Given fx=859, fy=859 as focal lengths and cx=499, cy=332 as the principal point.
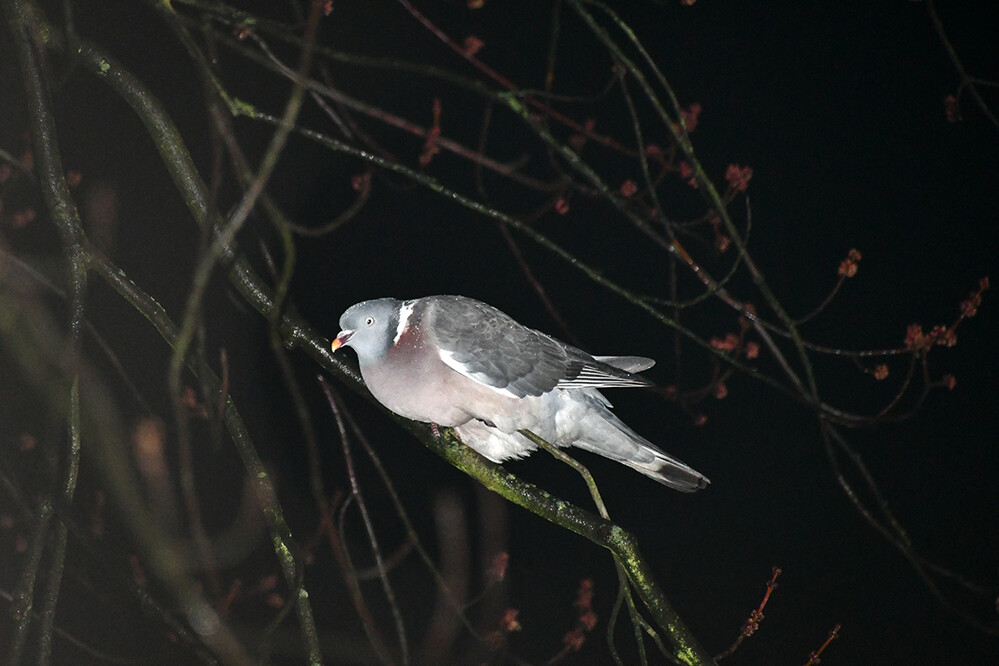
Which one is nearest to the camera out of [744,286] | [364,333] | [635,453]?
[364,333]

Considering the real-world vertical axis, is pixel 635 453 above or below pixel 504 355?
below

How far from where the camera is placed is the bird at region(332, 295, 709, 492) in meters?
1.50

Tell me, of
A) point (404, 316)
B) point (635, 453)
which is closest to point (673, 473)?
point (635, 453)

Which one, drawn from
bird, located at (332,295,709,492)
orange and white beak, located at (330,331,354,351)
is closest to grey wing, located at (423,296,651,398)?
bird, located at (332,295,709,492)

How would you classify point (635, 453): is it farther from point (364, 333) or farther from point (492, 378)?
point (364, 333)

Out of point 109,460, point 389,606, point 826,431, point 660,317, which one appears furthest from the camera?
point 826,431

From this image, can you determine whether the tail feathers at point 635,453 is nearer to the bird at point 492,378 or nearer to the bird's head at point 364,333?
the bird at point 492,378

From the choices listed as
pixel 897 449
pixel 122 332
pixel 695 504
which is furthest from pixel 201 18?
pixel 897 449

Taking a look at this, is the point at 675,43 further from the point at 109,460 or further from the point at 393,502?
the point at 109,460

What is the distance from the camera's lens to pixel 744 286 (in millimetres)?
1806

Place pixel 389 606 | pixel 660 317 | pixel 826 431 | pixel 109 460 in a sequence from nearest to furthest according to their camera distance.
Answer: pixel 109 460, pixel 389 606, pixel 660 317, pixel 826 431

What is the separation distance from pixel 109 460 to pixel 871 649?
1577 millimetres

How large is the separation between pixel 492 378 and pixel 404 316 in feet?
0.64

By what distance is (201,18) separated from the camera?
152 centimetres
